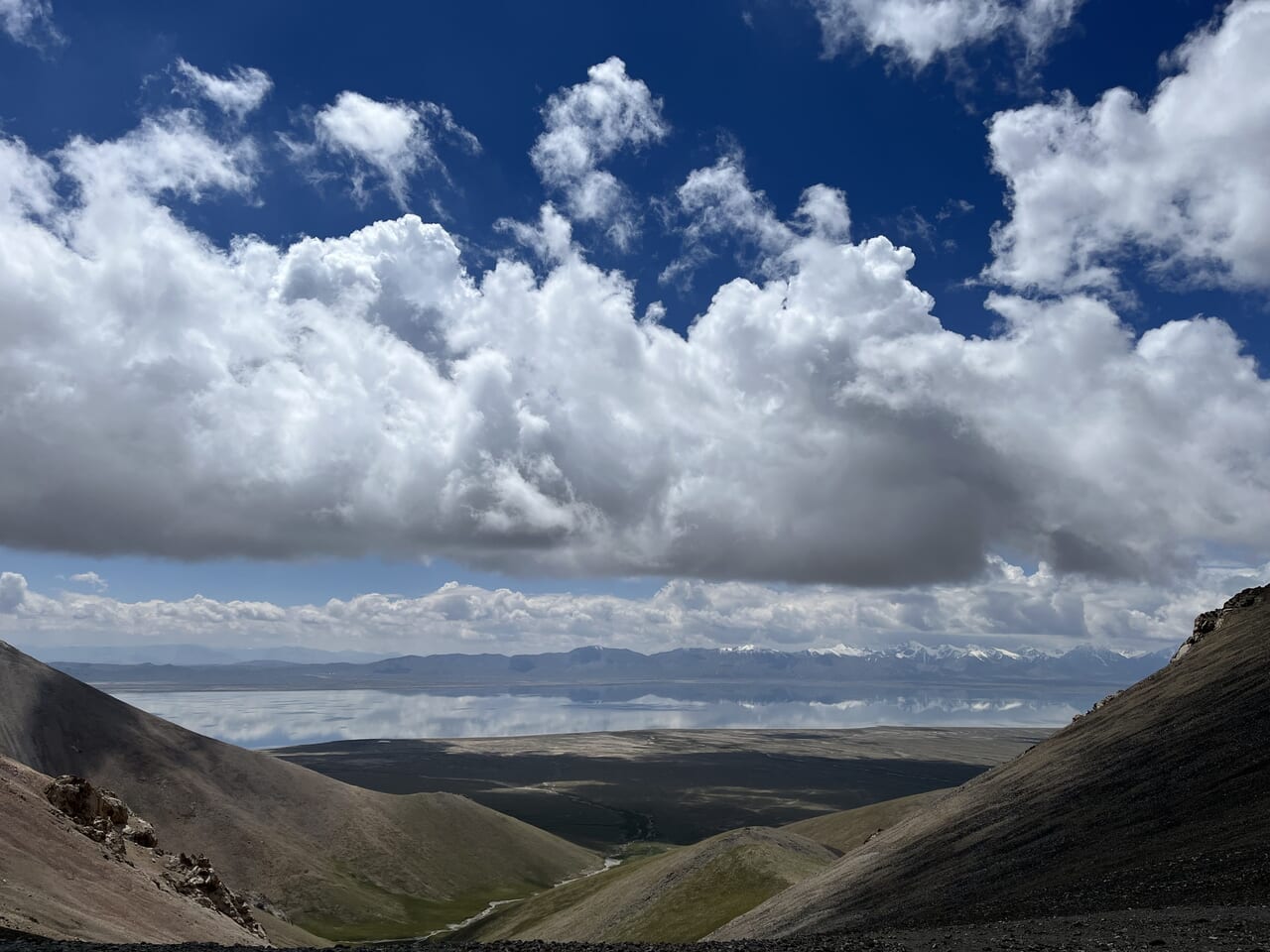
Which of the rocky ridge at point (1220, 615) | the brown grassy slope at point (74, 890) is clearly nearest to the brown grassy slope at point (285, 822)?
the brown grassy slope at point (74, 890)

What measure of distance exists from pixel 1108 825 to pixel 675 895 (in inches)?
2509

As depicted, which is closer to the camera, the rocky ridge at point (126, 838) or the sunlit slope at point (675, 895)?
the rocky ridge at point (126, 838)

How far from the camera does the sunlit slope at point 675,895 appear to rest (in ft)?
306

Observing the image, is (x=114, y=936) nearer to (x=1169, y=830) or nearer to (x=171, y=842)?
(x=1169, y=830)

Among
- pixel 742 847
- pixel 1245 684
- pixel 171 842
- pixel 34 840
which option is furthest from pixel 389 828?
pixel 1245 684

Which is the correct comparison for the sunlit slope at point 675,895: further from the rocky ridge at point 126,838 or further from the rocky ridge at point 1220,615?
the rocky ridge at point 1220,615

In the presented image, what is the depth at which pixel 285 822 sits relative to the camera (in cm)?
15450

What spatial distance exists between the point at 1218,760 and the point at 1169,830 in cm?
851

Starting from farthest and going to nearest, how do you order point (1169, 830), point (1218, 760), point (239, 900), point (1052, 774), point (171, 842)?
point (171, 842) → point (239, 900) → point (1052, 774) → point (1218, 760) → point (1169, 830)

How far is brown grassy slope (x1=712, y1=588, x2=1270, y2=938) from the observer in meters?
37.0

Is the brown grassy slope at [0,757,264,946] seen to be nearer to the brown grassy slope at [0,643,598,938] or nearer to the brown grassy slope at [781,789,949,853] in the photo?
the brown grassy slope at [0,643,598,938]

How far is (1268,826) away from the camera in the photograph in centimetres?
3828

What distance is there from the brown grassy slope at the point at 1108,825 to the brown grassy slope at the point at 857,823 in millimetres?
68323

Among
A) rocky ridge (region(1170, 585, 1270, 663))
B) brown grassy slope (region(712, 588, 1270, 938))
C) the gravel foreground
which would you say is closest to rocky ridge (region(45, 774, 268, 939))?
the gravel foreground
